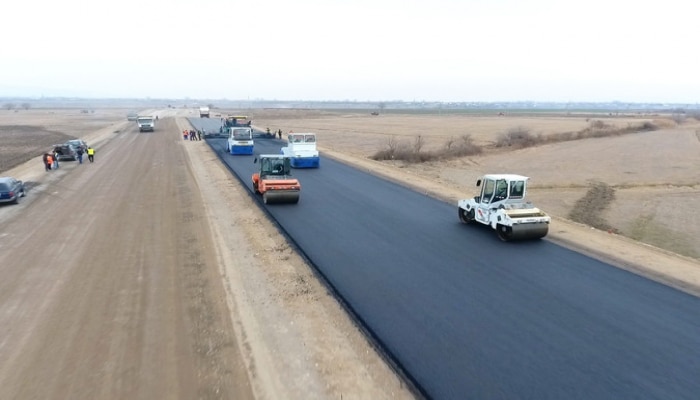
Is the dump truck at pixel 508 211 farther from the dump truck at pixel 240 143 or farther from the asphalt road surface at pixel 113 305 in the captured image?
the dump truck at pixel 240 143

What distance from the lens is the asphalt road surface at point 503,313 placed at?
8.58 metres

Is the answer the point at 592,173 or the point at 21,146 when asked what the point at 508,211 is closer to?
the point at 592,173

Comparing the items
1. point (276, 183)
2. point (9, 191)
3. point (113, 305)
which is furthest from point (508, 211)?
point (9, 191)

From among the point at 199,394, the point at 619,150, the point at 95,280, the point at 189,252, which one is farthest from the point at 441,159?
the point at 199,394

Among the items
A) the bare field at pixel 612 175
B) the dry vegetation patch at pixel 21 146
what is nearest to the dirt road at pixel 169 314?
the bare field at pixel 612 175

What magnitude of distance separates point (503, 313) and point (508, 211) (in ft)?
19.9

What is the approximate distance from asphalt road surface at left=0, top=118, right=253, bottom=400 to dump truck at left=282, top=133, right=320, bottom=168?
→ 1166 cm

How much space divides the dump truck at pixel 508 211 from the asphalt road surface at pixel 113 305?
9267mm

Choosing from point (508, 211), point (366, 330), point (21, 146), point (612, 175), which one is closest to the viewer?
point (366, 330)

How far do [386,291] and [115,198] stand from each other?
17.3 metres

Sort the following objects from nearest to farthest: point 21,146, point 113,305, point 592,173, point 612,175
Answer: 1. point 113,305
2. point 612,175
3. point 592,173
4. point 21,146

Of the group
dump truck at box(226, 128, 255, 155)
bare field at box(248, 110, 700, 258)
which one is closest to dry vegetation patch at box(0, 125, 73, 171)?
dump truck at box(226, 128, 255, 155)

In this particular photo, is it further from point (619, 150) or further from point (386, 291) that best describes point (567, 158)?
point (386, 291)

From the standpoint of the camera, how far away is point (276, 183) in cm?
2178
